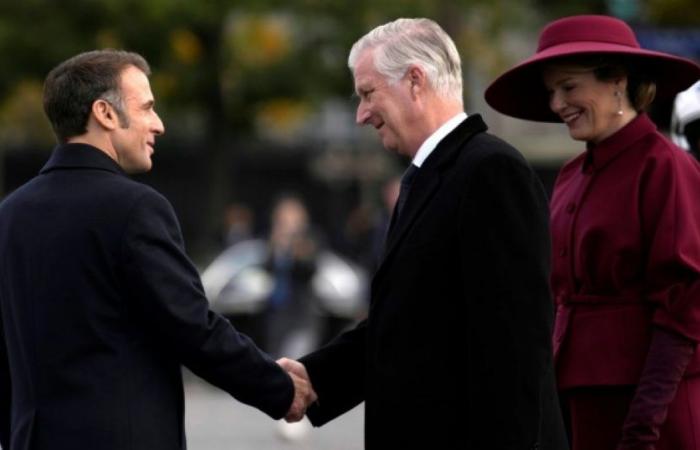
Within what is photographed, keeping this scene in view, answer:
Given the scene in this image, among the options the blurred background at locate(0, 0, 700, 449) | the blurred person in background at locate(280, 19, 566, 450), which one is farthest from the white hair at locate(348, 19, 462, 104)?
the blurred background at locate(0, 0, 700, 449)

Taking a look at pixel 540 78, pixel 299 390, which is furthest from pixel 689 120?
pixel 299 390

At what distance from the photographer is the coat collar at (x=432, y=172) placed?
5242 millimetres

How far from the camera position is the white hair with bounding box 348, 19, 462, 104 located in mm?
5340

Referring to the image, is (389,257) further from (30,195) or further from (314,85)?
(314,85)

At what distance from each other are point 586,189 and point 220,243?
20180mm

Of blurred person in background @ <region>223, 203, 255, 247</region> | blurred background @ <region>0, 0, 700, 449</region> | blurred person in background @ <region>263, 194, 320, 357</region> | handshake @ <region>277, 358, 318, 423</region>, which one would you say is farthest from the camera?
blurred person in background @ <region>223, 203, 255, 247</region>

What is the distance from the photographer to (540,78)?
593 cm

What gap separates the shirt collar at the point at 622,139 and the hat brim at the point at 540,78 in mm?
178

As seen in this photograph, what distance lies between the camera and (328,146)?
49.9 metres

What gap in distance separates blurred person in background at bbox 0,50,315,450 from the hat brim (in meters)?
1.15

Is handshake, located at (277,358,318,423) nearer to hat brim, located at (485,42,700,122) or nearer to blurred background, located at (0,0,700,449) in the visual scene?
hat brim, located at (485,42,700,122)

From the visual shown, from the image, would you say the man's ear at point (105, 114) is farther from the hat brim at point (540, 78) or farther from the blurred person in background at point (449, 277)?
the hat brim at point (540, 78)

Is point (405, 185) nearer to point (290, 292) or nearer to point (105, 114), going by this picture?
point (105, 114)

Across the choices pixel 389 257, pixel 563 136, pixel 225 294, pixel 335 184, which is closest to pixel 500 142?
pixel 389 257
